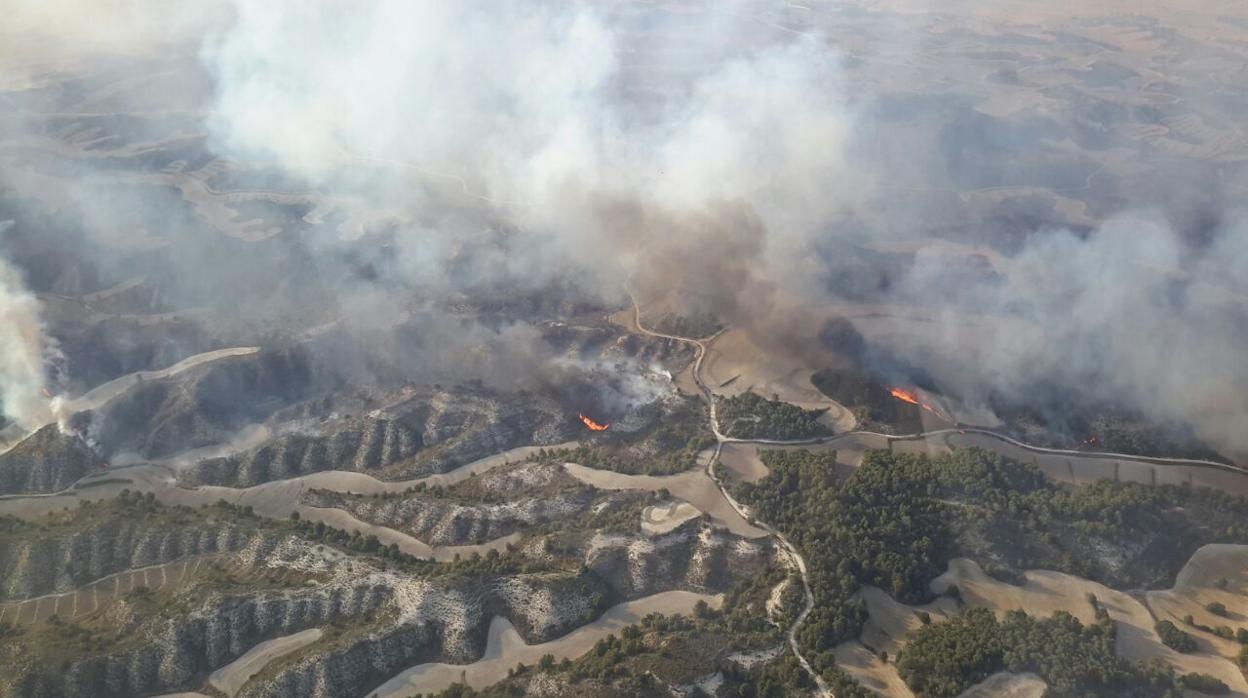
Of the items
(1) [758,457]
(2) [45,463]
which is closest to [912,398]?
(1) [758,457]

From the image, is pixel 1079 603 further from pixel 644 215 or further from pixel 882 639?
pixel 644 215

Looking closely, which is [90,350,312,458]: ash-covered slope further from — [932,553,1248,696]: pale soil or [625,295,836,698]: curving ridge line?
[932,553,1248,696]: pale soil

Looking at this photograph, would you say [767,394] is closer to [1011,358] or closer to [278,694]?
[1011,358]

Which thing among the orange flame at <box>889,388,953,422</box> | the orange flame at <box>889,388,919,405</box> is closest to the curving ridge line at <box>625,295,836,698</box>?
the orange flame at <box>889,388,919,405</box>

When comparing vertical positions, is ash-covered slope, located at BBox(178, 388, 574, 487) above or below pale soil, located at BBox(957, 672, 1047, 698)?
above

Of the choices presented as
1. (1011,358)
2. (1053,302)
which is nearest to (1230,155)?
(1053,302)

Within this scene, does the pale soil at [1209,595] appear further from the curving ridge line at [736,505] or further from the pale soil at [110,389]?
the pale soil at [110,389]
